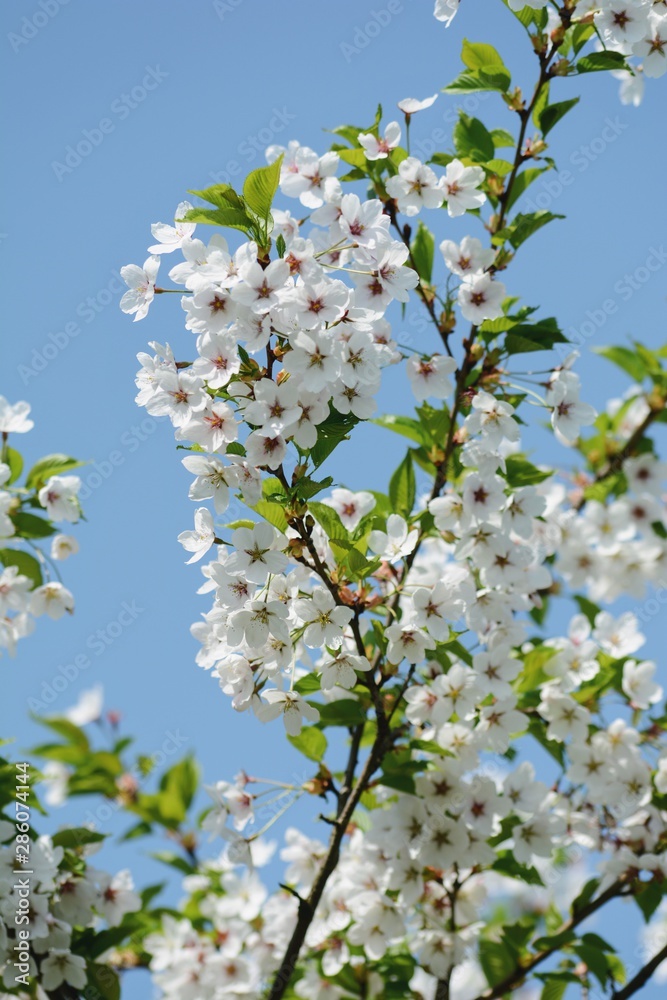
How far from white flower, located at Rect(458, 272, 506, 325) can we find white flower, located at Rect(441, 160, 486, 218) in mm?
217

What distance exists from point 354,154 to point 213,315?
3.32 ft

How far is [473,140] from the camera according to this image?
267 cm

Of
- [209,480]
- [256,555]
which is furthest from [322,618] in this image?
[209,480]

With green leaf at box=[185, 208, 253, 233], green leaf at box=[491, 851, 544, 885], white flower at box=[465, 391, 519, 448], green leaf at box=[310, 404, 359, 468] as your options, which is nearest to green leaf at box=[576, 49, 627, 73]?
white flower at box=[465, 391, 519, 448]

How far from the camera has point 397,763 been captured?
8.54ft

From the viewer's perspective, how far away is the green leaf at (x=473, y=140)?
104 inches

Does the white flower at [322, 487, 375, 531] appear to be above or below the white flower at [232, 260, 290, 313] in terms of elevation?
above

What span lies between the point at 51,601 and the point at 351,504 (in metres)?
1.10

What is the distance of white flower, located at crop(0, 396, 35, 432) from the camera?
301cm

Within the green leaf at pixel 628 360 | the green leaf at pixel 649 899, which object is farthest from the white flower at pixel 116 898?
the green leaf at pixel 628 360

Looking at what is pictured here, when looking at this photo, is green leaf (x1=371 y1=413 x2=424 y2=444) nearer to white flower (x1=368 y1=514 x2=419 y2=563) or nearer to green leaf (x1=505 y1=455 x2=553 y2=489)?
green leaf (x1=505 y1=455 x2=553 y2=489)

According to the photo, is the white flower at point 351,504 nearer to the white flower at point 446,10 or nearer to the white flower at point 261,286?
the white flower at point 261,286

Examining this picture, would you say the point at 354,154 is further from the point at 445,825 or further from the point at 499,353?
the point at 445,825

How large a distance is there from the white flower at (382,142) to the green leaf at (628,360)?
2076 millimetres
